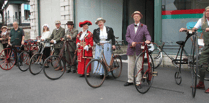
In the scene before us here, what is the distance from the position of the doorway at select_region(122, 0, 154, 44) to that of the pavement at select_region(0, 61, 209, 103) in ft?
24.9

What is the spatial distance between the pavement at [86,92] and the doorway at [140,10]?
7.58 metres

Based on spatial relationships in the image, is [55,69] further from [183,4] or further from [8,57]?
[183,4]

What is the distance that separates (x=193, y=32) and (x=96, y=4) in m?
8.33

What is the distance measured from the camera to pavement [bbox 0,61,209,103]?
446 centimetres

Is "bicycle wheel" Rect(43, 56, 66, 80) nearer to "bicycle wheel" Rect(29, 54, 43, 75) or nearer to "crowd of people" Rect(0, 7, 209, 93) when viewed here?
"crowd of people" Rect(0, 7, 209, 93)

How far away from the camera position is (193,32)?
4.80 metres

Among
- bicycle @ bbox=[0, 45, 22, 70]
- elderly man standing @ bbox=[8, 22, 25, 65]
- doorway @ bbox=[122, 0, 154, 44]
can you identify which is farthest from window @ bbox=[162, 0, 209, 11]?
bicycle @ bbox=[0, 45, 22, 70]

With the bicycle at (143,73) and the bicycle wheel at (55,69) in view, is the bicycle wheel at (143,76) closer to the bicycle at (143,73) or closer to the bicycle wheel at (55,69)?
the bicycle at (143,73)

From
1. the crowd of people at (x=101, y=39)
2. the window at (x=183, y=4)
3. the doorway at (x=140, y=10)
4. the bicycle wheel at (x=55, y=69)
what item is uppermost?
the doorway at (x=140, y=10)

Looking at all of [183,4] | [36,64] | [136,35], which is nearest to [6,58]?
[36,64]

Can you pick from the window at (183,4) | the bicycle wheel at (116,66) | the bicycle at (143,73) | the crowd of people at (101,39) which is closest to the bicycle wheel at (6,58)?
the crowd of people at (101,39)

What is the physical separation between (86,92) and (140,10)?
11.4 meters

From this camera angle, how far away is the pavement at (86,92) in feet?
14.6

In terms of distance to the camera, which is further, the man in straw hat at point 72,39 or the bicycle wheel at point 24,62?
the bicycle wheel at point 24,62
